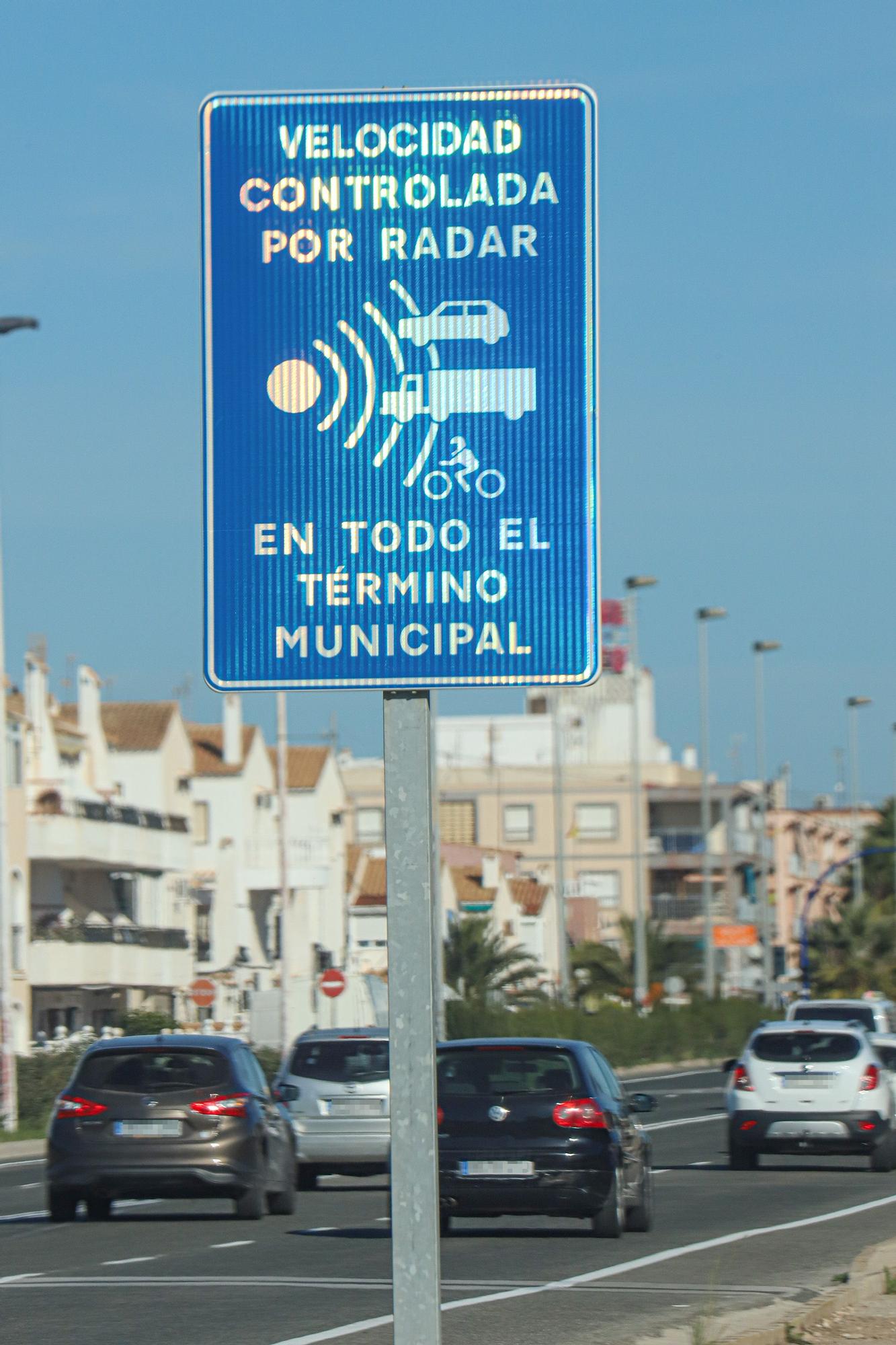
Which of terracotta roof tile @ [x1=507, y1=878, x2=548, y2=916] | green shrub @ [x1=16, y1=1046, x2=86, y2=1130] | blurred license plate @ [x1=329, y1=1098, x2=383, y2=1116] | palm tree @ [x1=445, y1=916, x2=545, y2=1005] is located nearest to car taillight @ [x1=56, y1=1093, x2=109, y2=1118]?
Result: blurred license plate @ [x1=329, y1=1098, x2=383, y2=1116]

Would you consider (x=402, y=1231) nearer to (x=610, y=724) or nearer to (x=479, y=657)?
(x=479, y=657)

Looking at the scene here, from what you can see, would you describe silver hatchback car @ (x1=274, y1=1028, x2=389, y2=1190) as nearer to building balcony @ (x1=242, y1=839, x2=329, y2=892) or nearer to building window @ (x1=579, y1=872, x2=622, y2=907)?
building balcony @ (x1=242, y1=839, x2=329, y2=892)

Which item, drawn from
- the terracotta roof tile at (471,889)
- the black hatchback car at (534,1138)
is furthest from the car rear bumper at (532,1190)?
the terracotta roof tile at (471,889)

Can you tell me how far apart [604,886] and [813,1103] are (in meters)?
87.5

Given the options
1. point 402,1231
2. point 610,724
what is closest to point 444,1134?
point 402,1231

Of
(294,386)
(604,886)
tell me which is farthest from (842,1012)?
(604,886)

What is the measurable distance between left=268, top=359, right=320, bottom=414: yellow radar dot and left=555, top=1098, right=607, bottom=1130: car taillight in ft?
42.6

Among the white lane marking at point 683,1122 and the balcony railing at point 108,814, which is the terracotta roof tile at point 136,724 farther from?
the white lane marking at point 683,1122

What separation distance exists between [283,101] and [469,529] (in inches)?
48.5

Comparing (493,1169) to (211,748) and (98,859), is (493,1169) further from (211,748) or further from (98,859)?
(211,748)

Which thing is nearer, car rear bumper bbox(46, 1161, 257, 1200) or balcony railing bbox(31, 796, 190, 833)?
car rear bumper bbox(46, 1161, 257, 1200)

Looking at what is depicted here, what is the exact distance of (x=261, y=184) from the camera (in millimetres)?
6543

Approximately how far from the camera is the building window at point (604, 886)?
115188 mm

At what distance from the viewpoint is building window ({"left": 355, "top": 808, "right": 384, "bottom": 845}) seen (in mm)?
119375
